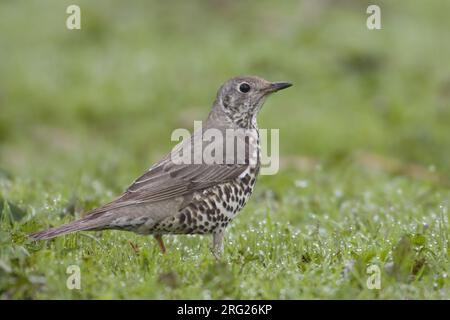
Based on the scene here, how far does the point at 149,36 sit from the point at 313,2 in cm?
358

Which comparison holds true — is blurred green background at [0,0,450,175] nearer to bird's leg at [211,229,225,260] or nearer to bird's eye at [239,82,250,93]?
bird's eye at [239,82,250,93]

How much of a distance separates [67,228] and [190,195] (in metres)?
1.05

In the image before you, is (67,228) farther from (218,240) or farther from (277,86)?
(277,86)

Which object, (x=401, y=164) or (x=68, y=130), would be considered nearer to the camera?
(x=401, y=164)

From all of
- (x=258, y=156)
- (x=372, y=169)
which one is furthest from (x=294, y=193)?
(x=258, y=156)

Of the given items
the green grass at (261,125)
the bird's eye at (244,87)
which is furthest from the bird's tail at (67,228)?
the bird's eye at (244,87)

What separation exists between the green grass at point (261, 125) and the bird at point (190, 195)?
214 mm

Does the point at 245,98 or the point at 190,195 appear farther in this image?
the point at 245,98

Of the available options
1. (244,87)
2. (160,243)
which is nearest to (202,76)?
(244,87)

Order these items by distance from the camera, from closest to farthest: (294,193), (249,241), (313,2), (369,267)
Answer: (369,267), (249,241), (294,193), (313,2)

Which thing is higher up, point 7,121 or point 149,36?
point 149,36

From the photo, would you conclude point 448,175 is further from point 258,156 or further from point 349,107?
point 258,156

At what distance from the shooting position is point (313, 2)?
18.0 meters

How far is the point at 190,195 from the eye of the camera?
646cm
